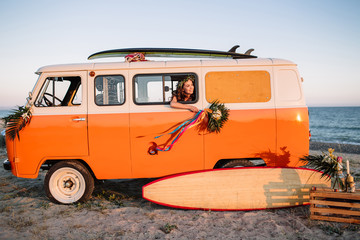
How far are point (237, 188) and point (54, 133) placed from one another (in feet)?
13.1

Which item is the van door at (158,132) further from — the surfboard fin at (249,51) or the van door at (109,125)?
the surfboard fin at (249,51)

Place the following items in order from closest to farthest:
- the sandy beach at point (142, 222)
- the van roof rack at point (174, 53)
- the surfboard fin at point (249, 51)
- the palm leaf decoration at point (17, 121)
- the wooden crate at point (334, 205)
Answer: the sandy beach at point (142, 222) → the wooden crate at point (334, 205) → the palm leaf decoration at point (17, 121) → the surfboard fin at point (249, 51) → the van roof rack at point (174, 53)

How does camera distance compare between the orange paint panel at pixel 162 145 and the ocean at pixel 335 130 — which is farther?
the ocean at pixel 335 130

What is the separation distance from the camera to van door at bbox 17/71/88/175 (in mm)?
5039

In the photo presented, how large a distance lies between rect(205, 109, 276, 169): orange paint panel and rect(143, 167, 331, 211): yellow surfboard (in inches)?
14.9

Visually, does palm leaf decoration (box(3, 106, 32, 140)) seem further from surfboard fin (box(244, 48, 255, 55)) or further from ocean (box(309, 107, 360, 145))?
ocean (box(309, 107, 360, 145))

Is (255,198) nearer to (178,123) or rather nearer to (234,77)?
(178,123)

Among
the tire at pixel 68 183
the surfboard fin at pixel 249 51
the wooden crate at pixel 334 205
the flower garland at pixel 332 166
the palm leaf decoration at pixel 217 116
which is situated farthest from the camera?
the surfboard fin at pixel 249 51

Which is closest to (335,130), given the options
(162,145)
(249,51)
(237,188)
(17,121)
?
(249,51)

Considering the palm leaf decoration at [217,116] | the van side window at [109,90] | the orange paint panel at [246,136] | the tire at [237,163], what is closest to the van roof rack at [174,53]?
the van side window at [109,90]

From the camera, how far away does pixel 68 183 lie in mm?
5289

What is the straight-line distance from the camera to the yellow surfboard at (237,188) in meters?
4.89

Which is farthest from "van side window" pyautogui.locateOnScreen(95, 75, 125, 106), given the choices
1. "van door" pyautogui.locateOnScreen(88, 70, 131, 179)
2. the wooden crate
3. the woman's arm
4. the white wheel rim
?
the wooden crate

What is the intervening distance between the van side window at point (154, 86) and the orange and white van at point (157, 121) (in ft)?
0.07
